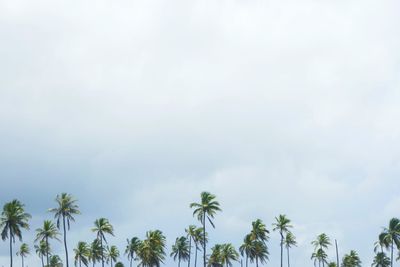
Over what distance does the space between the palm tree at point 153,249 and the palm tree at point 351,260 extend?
5844cm

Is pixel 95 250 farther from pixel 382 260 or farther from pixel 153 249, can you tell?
pixel 382 260

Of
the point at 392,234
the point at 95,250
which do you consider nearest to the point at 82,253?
the point at 95,250

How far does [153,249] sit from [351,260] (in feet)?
204

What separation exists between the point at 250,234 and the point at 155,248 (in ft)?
67.9

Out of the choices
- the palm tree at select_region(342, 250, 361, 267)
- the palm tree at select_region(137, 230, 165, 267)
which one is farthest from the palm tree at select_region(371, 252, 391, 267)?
the palm tree at select_region(137, 230, 165, 267)

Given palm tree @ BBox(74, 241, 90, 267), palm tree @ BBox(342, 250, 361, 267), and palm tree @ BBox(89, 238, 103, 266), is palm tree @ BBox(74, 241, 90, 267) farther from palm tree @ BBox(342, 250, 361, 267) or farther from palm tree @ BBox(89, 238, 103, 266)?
palm tree @ BBox(342, 250, 361, 267)

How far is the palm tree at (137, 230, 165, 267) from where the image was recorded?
121438mm

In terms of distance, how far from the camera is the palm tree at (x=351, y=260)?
6196 inches

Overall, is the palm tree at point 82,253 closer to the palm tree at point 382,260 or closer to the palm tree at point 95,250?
Answer: the palm tree at point 95,250

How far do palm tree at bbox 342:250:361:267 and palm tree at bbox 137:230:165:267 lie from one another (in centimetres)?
5844

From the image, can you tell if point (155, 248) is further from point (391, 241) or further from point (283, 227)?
point (391, 241)

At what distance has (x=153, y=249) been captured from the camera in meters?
123

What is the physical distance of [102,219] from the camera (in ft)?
382

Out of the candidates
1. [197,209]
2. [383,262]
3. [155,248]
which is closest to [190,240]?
[155,248]
